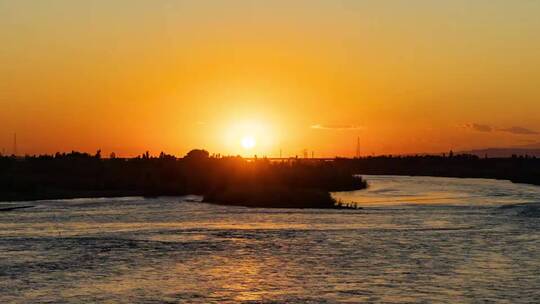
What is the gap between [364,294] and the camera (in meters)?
24.8

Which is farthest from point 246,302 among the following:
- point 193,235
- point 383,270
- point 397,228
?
point 397,228

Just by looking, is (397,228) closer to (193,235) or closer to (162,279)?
(193,235)

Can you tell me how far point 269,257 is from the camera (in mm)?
33875

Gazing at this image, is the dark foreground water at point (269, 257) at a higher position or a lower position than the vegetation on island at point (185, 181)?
lower

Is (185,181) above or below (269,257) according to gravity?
above

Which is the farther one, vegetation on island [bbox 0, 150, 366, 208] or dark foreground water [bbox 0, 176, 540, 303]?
vegetation on island [bbox 0, 150, 366, 208]

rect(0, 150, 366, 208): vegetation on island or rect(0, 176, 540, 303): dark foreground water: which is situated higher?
rect(0, 150, 366, 208): vegetation on island

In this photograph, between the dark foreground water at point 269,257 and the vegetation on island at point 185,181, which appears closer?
the dark foreground water at point 269,257

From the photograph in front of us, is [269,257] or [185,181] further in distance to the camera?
[185,181]

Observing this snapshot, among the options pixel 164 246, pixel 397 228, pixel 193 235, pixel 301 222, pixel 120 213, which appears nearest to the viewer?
pixel 164 246

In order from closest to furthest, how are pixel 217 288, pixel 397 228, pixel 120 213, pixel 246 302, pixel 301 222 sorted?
pixel 246 302
pixel 217 288
pixel 397 228
pixel 301 222
pixel 120 213

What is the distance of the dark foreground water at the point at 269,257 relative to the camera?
25266 mm

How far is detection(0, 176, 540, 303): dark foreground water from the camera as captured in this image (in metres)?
25.3

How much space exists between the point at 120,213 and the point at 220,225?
1336cm
